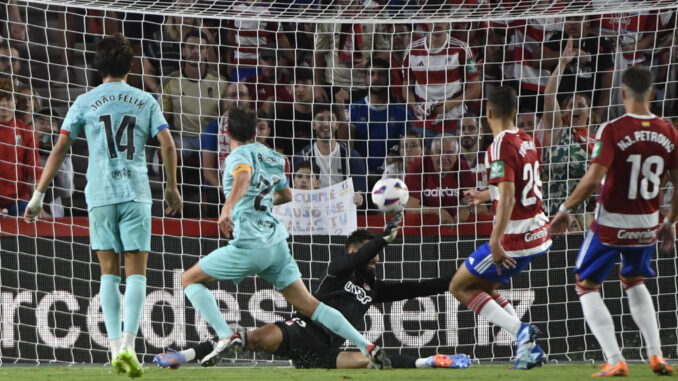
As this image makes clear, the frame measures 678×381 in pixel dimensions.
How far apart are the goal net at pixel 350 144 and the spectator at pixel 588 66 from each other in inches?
0.9

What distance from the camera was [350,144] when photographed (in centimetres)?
971

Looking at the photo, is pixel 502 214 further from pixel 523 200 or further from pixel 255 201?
pixel 255 201

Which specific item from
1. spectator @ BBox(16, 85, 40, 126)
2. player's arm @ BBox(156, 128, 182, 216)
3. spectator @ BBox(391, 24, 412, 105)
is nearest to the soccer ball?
player's arm @ BBox(156, 128, 182, 216)

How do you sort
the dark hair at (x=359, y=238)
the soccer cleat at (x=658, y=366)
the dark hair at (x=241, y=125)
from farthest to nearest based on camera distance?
the dark hair at (x=359, y=238) < the dark hair at (x=241, y=125) < the soccer cleat at (x=658, y=366)

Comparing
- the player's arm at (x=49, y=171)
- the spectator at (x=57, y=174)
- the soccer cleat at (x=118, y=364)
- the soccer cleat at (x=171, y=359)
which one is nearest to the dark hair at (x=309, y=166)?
the spectator at (x=57, y=174)

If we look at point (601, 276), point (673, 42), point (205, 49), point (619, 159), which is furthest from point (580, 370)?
point (205, 49)

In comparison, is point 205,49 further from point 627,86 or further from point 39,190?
point 627,86

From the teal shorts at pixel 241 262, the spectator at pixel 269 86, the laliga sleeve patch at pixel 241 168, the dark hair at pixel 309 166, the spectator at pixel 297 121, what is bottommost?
the teal shorts at pixel 241 262

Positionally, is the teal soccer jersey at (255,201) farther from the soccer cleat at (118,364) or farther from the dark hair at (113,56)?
the soccer cleat at (118,364)

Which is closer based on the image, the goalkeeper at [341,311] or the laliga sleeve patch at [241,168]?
the laliga sleeve patch at [241,168]

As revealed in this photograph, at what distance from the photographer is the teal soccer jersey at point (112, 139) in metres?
6.05

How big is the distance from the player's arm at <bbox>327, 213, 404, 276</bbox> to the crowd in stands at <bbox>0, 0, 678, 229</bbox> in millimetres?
1689

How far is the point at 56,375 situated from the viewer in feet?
22.9

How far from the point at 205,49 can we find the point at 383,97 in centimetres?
188
